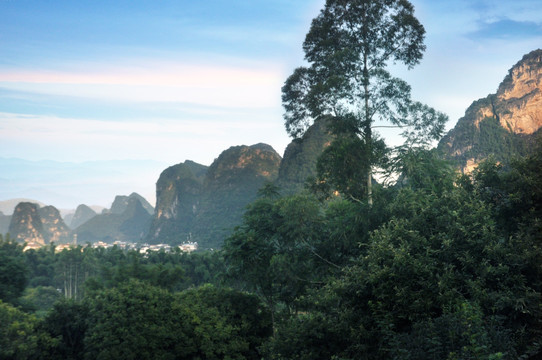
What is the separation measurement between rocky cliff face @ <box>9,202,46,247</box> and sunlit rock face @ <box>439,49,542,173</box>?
113 metres

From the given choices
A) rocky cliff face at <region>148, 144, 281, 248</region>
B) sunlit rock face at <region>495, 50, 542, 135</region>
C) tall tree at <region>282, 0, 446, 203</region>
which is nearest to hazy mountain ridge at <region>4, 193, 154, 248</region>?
rocky cliff face at <region>148, 144, 281, 248</region>

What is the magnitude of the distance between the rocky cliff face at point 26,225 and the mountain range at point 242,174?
258 millimetres

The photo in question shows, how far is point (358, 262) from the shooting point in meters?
9.75

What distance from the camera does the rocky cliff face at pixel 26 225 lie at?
126625 millimetres

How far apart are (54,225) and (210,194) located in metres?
75.7

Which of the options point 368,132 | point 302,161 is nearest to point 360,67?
point 368,132

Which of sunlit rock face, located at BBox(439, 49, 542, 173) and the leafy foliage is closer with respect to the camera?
the leafy foliage

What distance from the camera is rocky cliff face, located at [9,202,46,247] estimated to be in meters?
127

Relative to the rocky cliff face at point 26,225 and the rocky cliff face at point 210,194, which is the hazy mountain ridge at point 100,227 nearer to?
the rocky cliff face at point 26,225

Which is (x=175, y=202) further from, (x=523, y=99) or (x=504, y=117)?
(x=523, y=99)

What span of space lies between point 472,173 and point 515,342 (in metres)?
4.62

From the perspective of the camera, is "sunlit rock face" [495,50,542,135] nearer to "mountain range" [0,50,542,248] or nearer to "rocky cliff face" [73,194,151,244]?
"mountain range" [0,50,542,248]

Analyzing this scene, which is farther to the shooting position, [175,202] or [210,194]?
[175,202]

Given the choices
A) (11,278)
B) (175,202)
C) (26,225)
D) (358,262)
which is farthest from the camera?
(26,225)
